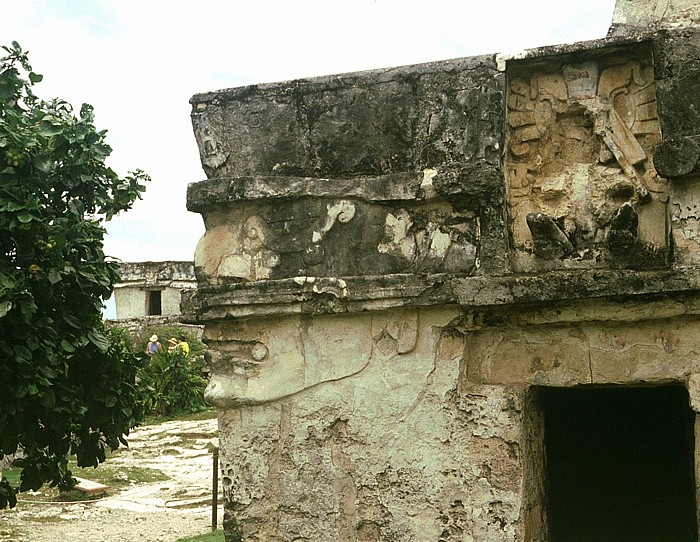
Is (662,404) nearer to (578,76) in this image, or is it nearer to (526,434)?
(526,434)

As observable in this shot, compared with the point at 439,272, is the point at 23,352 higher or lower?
lower

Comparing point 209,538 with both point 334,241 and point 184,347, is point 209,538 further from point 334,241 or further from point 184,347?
point 184,347

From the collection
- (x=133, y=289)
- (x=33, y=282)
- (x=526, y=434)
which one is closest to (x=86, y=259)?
(x=33, y=282)

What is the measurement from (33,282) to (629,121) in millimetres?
3181

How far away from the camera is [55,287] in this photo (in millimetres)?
4949

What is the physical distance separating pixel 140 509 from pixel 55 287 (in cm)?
475

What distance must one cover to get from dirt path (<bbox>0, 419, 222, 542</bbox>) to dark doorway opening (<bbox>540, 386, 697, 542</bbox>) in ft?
12.6

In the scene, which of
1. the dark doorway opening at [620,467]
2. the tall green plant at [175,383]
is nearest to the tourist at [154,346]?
the tall green plant at [175,383]

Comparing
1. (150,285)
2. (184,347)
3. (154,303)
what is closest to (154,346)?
(184,347)

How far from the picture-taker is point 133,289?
19.1 m

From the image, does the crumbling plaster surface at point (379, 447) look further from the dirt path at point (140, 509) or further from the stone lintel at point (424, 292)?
the dirt path at point (140, 509)

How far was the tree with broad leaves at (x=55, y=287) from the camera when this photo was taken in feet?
15.5

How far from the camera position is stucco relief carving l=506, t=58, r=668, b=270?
324 centimetres

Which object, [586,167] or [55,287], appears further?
[55,287]
